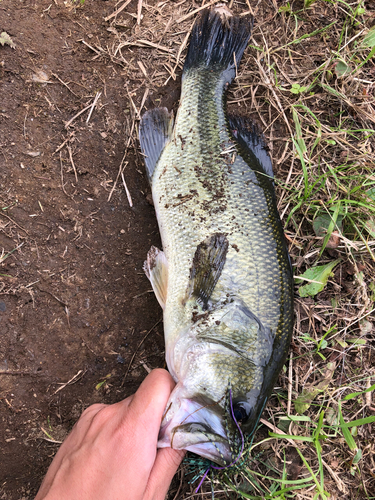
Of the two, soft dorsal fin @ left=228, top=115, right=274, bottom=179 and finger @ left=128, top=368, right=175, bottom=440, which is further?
soft dorsal fin @ left=228, top=115, right=274, bottom=179

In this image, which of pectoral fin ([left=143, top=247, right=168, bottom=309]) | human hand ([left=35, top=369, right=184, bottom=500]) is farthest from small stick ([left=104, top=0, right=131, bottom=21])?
human hand ([left=35, top=369, right=184, bottom=500])

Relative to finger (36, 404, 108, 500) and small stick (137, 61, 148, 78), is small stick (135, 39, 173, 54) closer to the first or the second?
small stick (137, 61, 148, 78)

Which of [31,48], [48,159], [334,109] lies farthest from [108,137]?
[334,109]

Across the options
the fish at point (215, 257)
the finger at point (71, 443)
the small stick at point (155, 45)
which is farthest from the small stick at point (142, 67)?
the finger at point (71, 443)

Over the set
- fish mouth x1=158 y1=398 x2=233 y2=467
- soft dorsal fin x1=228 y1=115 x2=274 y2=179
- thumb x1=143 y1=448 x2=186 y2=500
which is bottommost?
thumb x1=143 y1=448 x2=186 y2=500

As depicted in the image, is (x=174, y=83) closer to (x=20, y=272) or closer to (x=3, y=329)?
(x=20, y=272)

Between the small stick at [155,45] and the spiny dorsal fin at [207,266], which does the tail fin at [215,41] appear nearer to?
the small stick at [155,45]

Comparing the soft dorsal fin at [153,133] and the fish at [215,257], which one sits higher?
the soft dorsal fin at [153,133]

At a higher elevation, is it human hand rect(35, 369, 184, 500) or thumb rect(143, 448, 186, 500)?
human hand rect(35, 369, 184, 500)
